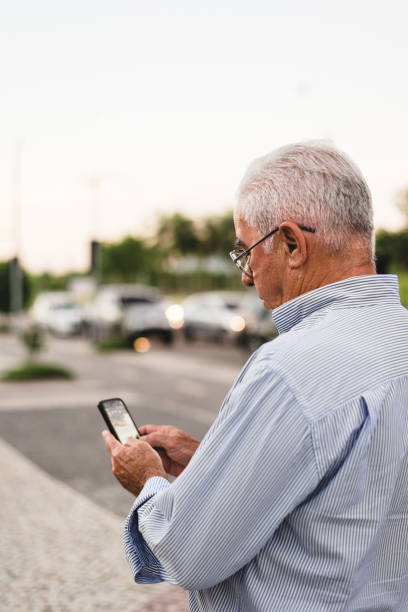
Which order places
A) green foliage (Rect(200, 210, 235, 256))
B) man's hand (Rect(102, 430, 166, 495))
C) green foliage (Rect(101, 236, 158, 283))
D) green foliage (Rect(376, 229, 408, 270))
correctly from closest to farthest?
man's hand (Rect(102, 430, 166, 495)) → green foliage (Rect(376, 229, 408, 270)) → green foliage (Rect(200, 210, 235, 256)) → green foliage (Rect(101, 236, 158, 283))

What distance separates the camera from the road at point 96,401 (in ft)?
23.5

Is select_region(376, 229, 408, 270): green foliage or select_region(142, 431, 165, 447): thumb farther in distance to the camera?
select_region(376, 229, 408, 270): green foliage

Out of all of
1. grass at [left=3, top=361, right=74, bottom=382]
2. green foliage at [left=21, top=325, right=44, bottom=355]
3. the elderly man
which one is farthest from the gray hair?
green foliage at [left=21, top=325, right=44, bottom=355]

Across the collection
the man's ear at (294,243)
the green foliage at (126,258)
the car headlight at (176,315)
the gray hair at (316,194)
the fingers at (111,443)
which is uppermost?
the gray hair at (316,194)

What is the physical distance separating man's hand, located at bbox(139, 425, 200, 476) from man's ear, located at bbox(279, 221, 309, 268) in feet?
2.06

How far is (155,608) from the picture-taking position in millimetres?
3826

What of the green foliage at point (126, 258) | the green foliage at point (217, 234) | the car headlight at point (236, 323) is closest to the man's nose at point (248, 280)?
the car headlight at point (236, 323)

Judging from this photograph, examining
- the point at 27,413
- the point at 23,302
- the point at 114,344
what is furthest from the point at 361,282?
the point at 23,302

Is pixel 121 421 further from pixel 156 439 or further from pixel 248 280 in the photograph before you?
pixel 248 280

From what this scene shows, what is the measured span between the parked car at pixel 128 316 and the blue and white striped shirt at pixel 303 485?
2322 centimetres

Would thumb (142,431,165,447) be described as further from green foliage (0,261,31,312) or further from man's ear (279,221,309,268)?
green foliage (0,261,31,312)

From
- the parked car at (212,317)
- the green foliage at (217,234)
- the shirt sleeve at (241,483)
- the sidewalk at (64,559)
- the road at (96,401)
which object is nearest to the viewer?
the shirt sleeve at (241,483)

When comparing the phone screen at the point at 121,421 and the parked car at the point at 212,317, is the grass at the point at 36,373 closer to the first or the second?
the parked car at the point at 212,317

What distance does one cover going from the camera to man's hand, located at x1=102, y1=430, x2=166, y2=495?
64.1 inches
